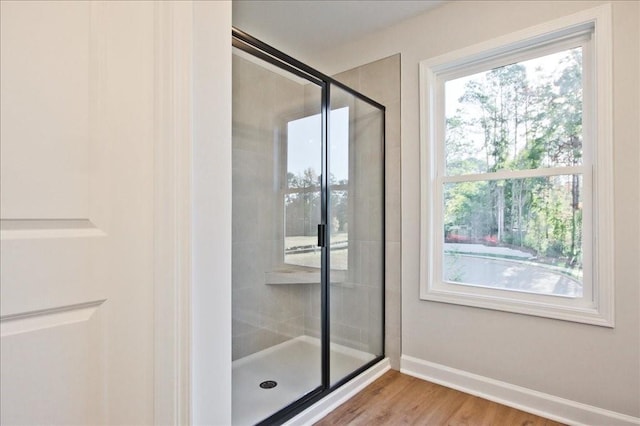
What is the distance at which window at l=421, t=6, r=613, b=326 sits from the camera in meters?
1.75

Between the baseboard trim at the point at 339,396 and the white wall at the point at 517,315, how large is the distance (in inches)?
9.9

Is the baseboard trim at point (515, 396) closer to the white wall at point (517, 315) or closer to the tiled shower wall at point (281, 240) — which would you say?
the white wall at point (517, 315)

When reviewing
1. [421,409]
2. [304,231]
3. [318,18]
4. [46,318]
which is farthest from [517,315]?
[318,18]

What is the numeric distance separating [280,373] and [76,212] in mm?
1772

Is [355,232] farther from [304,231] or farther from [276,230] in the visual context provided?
[276,230]

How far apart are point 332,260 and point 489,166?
1.21 m

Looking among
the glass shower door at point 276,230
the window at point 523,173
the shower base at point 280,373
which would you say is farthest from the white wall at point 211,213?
the window at point 523,173

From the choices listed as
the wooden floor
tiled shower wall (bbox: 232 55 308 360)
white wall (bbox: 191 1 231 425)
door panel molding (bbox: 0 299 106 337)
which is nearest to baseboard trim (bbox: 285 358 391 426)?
the wooden floor

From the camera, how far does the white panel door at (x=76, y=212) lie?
75cm

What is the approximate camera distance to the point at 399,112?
96.0 inches

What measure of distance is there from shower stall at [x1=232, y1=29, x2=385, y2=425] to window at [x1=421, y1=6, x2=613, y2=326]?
1.44ft

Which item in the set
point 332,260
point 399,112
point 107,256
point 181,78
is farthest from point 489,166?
point 107,256

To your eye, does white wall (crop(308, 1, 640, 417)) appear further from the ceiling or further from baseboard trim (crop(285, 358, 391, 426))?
baseboard trim (crop(285, 358, 391, 426))

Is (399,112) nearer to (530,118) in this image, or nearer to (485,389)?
(530,118)
